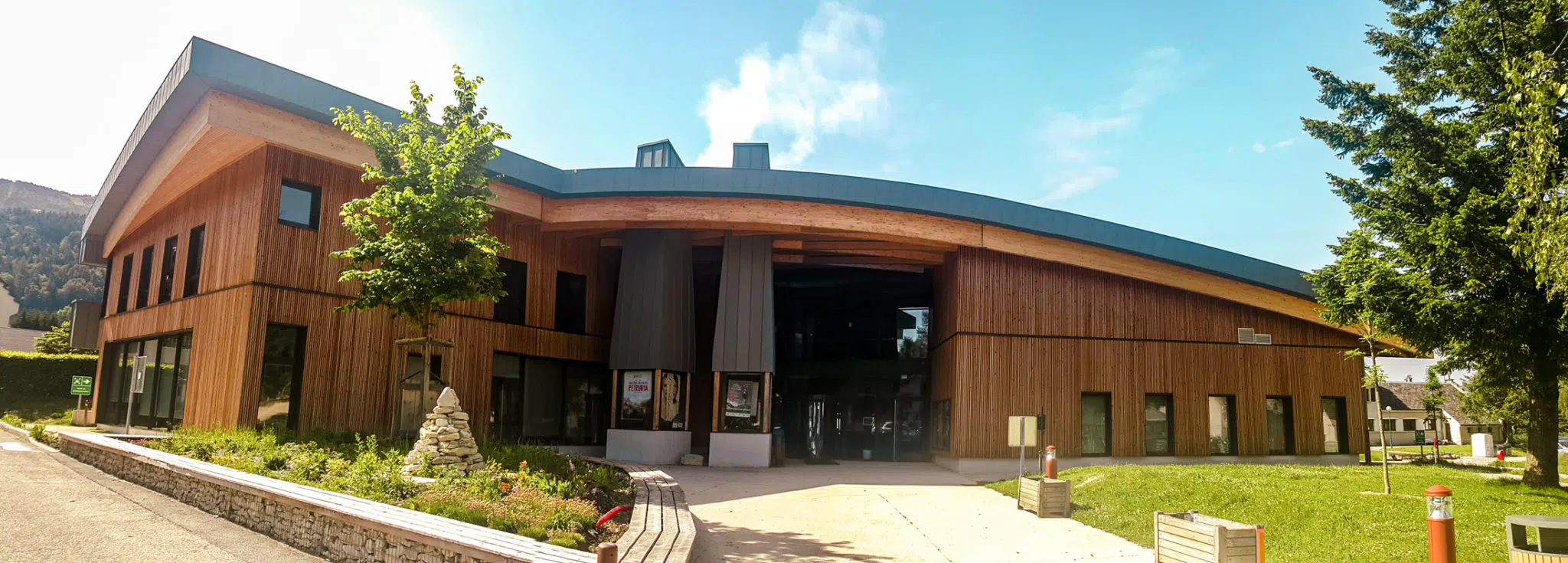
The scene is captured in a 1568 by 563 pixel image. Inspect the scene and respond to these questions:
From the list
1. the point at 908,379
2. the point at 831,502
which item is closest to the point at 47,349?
the point at 908,379

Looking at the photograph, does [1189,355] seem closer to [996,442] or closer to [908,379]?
[996,442]

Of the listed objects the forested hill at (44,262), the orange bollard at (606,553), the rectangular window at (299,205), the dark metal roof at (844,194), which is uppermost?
the forested hill at (44,262)

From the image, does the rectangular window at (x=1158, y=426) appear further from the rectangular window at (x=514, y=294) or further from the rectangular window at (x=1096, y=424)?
the rectangular window at (x=514, y=294)

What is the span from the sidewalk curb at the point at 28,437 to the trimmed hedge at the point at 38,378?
730 cm

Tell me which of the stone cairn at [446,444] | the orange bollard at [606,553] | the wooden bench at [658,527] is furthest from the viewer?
the stone cairn at [446,444]

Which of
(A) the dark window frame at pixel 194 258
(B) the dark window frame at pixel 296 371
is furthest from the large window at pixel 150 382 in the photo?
(B) the dark window frame at pixel 296 371

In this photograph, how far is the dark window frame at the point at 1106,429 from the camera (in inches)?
863

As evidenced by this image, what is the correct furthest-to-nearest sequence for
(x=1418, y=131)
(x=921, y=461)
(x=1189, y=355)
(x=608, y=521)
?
(x=921, y=461) < (x=1189, y=355) < (x=1418, y=131) < (x=608, y=521)

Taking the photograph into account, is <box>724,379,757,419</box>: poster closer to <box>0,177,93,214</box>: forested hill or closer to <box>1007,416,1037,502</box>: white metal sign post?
<box>1007,416,1037,502</box>: white metal sign post

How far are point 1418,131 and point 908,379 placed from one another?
1472 cm

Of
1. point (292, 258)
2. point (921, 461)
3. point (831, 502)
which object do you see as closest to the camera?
point (831, 502)

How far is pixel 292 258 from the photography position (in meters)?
16.9

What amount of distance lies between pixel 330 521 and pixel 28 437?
1559 centimetres

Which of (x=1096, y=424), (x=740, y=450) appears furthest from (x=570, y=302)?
(x=1096, y=424)
